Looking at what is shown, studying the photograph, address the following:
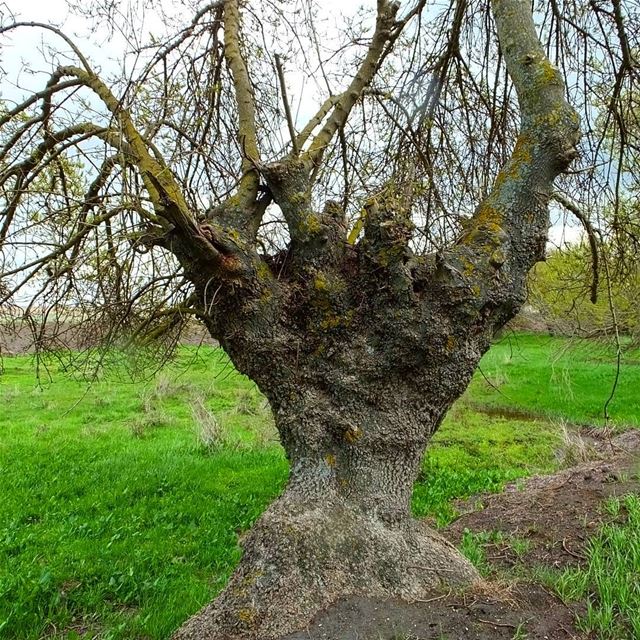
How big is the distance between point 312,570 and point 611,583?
1525mm

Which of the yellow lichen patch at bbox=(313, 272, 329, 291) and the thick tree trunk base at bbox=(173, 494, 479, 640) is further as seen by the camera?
the yellow lichen patch at bbox=(313, 272, 329, 291)

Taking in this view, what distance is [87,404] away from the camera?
12.9 meters

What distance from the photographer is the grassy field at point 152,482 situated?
3.42 m

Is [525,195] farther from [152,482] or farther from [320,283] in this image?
[152,482]

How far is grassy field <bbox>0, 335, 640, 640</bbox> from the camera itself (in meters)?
3.42

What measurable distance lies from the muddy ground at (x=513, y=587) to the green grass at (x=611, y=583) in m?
0.08

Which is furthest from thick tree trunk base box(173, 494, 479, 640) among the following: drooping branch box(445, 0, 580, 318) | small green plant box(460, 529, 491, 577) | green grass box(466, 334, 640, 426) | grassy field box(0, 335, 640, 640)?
green grass box(466, 334, 640, 426)

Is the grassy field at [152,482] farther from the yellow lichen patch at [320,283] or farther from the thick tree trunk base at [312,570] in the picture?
the yellow lichen patch at [320,283]

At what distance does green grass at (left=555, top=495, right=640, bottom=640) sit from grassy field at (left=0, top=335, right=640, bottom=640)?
47.2 inches

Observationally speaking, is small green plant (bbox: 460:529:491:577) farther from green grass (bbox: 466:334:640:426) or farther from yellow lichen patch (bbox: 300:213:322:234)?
green grass (bbox: 466:334:640:426)

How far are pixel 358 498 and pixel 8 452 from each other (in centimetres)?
704

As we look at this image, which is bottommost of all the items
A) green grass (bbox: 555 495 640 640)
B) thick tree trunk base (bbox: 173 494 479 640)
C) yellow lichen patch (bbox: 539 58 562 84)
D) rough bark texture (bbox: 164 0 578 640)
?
green grass (bbox: 555 495 640 640)

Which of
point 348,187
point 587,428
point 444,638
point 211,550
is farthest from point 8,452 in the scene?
point 587,428

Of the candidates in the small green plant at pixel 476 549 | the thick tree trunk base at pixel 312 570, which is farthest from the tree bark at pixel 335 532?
the small green plant at pixel 476 549
